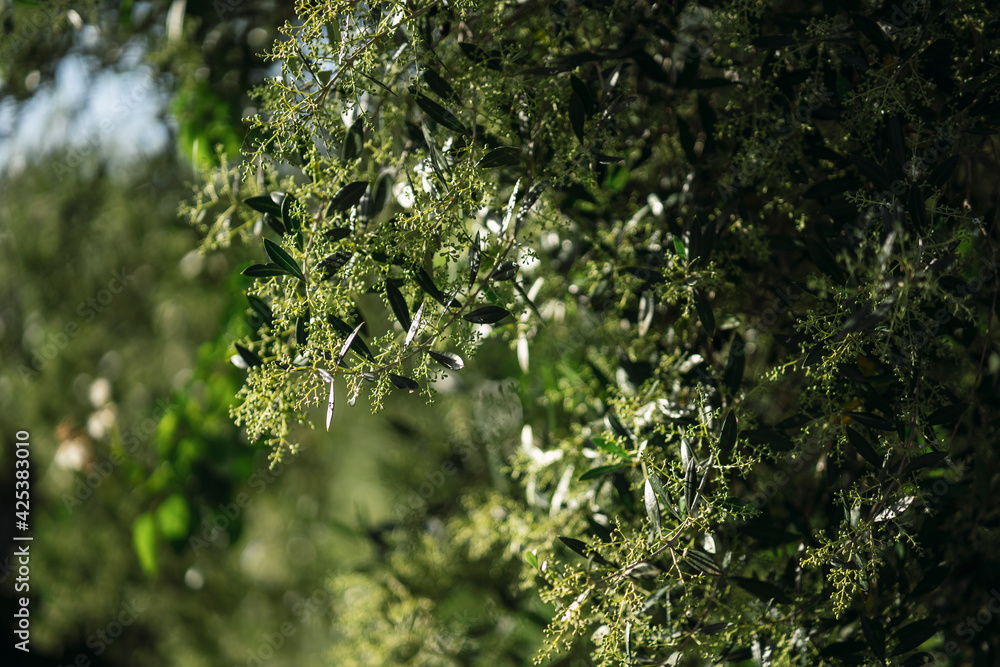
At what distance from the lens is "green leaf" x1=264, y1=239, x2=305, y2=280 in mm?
479

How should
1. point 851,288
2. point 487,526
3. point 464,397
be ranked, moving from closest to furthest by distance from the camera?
point 851,288 → point 487,526 → point 464,397

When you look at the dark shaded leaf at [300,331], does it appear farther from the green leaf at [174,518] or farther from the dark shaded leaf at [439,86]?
the green leaf at [174,518]

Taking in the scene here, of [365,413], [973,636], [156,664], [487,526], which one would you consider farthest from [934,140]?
[156,664]

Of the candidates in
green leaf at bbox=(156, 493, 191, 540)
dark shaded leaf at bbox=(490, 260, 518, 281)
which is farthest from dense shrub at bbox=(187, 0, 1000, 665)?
green leaf at bbox=(156, 493, 191, 540)

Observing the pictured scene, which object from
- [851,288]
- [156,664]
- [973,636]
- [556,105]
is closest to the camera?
[851,288]

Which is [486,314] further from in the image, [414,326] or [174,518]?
[174,518]

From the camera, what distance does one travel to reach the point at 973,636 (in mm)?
701

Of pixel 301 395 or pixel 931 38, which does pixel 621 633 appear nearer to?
pixel 301 395

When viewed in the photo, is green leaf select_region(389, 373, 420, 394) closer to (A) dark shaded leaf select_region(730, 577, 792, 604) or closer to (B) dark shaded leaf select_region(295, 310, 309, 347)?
(B) dark shaded leaf select_region(295, 310, 309, 347)

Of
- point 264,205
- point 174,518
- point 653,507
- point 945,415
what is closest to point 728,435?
point 653,507

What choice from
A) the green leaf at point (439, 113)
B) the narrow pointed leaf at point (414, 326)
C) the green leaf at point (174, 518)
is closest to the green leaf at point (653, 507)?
the narrow pointed leaf at point (414, 326)

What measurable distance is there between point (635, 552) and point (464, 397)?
903mm

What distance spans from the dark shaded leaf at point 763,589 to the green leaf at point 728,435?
0.42 feet

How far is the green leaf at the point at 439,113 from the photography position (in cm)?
51
